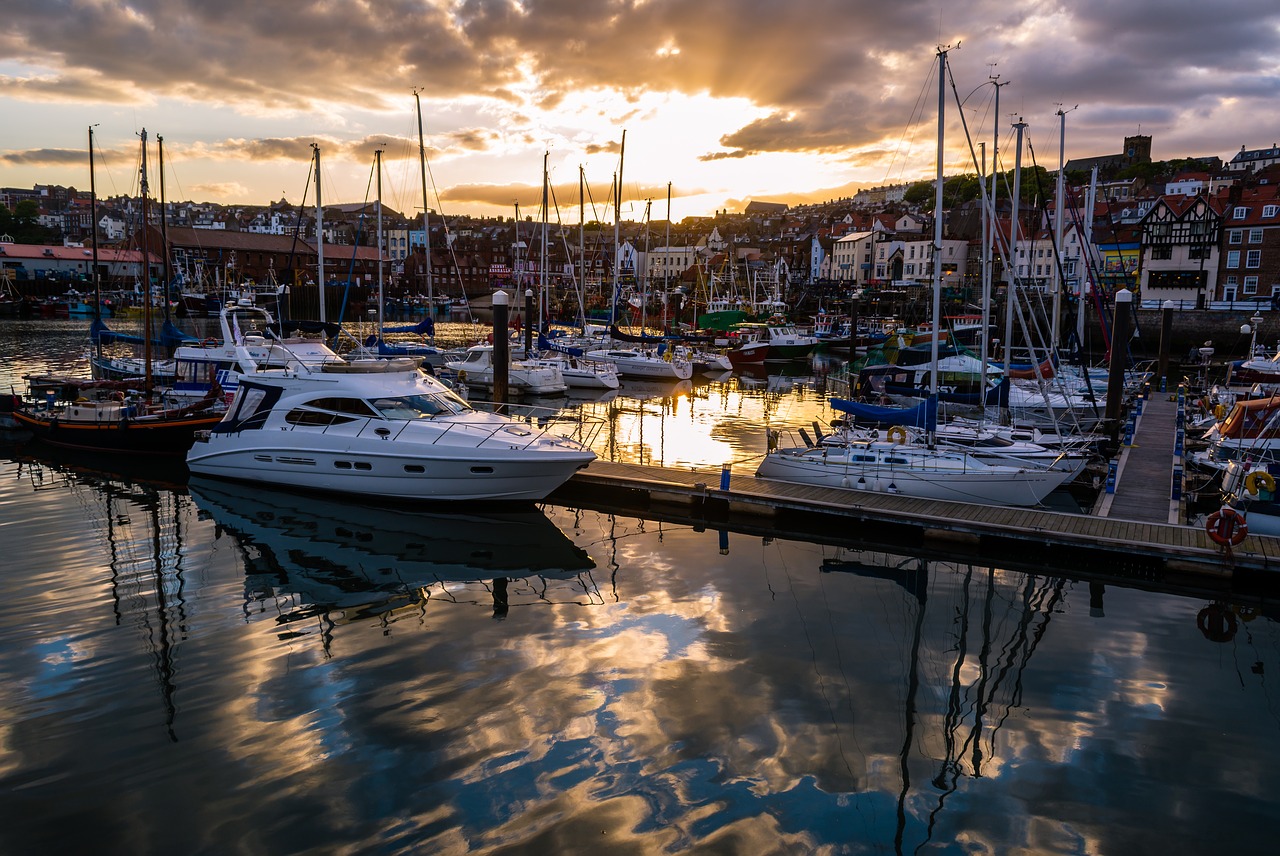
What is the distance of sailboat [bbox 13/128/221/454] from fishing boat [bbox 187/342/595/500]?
Result: 3225mm

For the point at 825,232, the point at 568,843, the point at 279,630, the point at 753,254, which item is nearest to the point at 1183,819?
the point at 568,843

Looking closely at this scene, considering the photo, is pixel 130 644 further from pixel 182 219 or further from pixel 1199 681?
pixel 182 219

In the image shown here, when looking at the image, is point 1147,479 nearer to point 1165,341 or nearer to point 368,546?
point 368,546

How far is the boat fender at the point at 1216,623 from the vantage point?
1223 centimetres

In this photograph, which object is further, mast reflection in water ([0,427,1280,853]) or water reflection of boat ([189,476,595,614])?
water reflection of boat ([189,476,595,614])

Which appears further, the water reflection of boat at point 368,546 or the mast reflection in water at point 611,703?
the water reflection of boat at point 368,546

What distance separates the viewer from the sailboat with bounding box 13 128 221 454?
22.5 meters

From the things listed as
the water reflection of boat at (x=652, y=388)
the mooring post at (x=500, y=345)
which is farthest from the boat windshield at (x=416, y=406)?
the water reflection of boat at (x=652, y=388)

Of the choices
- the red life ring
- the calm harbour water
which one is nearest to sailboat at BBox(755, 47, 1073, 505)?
the calm harbour water

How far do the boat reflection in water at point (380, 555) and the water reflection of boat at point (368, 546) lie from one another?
2 centimetres

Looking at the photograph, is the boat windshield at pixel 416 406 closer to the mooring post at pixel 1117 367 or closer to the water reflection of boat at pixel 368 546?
the water reflection of boat at pixel 368 546

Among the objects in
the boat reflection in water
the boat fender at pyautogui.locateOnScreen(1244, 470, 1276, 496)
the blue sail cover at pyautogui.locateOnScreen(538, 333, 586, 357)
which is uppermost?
the blue sail cover at pyautogui.locateOnScreen(538, 333, 586, 357)

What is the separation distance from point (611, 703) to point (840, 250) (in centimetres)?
11035

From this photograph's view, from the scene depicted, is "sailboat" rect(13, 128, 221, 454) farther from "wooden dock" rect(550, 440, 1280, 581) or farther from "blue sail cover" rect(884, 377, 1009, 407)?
"blue sail cover" rect(884, 377, 1009, 407)
